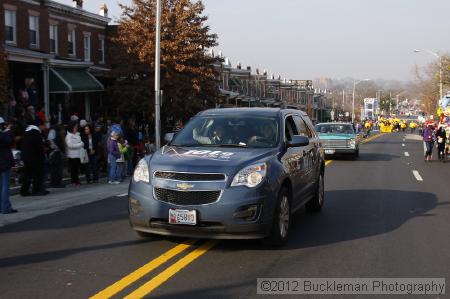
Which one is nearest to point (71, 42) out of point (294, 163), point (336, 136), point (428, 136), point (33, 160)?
point (336, 136)

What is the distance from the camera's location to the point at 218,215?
246 inches

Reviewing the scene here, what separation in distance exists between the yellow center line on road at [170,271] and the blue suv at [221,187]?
0.94 ft

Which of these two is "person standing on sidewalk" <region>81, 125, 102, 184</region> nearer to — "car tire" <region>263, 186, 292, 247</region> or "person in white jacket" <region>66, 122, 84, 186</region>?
"person in white jacket" <region>66, 122, 84, 186</region>

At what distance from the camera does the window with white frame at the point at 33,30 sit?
26281 millimetres

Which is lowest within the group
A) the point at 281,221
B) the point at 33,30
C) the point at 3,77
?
the point at 281,221

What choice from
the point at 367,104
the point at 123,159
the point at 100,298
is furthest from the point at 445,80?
the point at 367,104

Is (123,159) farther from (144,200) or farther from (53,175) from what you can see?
(144,200)

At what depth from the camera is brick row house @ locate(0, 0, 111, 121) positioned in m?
24.0

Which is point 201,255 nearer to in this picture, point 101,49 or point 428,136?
point 428,136

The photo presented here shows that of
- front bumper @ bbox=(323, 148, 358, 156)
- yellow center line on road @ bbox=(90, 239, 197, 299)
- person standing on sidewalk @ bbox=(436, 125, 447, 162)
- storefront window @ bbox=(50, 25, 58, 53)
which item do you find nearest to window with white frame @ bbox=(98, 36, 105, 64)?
storefront window @ bbox=(50, 25, 58, 53)

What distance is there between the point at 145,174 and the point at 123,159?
27.6ft

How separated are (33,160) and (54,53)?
721 inches

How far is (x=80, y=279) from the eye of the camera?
221 inches

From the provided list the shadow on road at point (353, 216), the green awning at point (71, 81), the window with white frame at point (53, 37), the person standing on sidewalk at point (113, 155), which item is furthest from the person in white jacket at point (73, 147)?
the window with white frame at point (53, 37)
